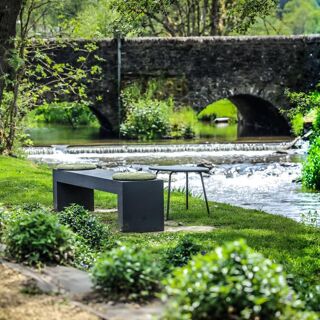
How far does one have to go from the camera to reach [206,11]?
41.4m

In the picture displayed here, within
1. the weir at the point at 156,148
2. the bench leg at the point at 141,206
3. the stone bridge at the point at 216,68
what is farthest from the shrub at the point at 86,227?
the stone bridge at the point at 216,68

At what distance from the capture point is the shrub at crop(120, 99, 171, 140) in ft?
98.2

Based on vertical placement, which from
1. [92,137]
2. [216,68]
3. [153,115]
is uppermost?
[216,68]

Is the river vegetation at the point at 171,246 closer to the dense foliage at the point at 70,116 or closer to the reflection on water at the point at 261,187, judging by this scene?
the reflection on water at the point at 261,187

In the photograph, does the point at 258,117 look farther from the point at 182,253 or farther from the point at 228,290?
the point at 228,290

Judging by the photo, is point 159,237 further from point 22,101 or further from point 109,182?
point 22,101

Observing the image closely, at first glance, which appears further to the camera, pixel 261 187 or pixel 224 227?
pixel 261 187

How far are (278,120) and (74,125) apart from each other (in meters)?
11.2

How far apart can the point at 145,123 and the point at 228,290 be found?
2536cm

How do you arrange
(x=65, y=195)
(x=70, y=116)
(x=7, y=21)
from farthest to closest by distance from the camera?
1. (x=70, y=116)
2. (x=65, y=195)
3. (x=7, y=21)

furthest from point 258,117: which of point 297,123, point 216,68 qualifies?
point 297,123

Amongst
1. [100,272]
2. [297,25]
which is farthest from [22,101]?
[297,25]

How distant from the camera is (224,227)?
36.2 feet

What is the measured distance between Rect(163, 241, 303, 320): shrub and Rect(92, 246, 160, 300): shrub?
605mm
